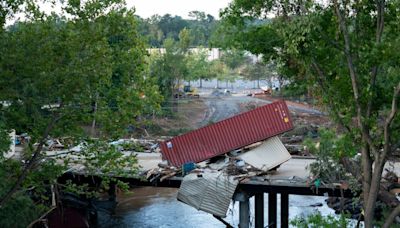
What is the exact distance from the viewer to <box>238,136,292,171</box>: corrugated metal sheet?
26234 millimetres

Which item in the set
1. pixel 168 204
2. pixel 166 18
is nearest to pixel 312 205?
pixel 168 204

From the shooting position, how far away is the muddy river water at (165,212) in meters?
30.7

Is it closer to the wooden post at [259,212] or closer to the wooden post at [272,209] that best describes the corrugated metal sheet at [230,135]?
the wooden post at [259,212]

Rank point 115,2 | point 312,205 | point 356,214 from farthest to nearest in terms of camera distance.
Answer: point 312,205 → point 356,214 → point 115,2

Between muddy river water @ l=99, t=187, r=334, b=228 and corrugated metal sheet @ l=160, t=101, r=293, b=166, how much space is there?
11.8ft

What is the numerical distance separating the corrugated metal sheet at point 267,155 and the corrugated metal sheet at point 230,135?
45 cm

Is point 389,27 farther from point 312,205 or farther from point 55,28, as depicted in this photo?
point 312,205

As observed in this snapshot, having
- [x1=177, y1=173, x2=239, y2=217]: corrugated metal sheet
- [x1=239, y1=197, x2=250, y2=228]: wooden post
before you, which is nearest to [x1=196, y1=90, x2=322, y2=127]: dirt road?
[x1=239, y1=197, x2=250, y2=228]: wooden post

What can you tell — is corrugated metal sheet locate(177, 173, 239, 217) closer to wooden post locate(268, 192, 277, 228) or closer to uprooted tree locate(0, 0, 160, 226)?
wooden post locate(268, 192, 277, 228)

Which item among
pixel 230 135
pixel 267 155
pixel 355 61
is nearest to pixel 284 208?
pixel 267 155

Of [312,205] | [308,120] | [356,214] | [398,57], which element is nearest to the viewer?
[398,57]

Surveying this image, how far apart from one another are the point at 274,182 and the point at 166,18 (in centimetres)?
10717

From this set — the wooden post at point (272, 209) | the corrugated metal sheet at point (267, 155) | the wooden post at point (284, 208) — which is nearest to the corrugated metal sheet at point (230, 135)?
the corrugated metal sheet at point (267, 155)

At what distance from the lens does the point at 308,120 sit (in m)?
59.6
